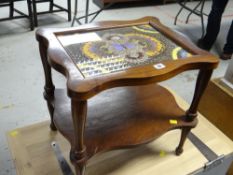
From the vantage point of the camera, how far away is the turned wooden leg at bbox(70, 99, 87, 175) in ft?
2.17

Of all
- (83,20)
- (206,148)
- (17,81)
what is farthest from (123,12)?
(206,148)

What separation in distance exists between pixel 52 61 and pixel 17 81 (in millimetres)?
1167

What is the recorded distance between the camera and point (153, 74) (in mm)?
721

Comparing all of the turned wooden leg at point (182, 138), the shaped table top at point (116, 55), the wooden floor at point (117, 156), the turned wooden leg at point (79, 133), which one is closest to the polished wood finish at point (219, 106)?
the wooden floor at point (117, 156)

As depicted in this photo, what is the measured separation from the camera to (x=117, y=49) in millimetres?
854

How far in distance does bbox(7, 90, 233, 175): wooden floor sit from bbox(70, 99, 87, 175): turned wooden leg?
0.72ft

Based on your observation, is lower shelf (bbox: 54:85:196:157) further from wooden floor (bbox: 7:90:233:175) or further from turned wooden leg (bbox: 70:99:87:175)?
wooden floor (bbox: 7:90:233:175)

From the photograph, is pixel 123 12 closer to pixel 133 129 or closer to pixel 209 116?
pixel 209 116

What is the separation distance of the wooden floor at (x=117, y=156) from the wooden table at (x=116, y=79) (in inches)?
5.4

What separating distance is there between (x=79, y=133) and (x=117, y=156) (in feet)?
1.30

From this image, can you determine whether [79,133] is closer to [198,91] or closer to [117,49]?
[117,49]

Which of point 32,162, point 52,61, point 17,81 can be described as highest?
point 52,61

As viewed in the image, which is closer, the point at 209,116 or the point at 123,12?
the point at 209,116

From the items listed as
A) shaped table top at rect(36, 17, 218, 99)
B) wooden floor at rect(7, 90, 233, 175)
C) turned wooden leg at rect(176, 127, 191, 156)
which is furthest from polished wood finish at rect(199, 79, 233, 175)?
shaped table top at rect(36, 17, 218, 99)
